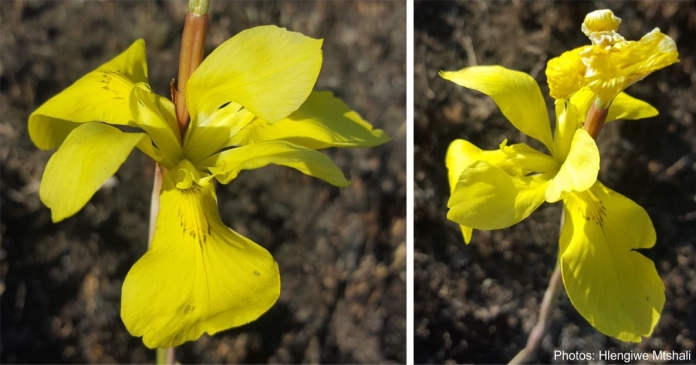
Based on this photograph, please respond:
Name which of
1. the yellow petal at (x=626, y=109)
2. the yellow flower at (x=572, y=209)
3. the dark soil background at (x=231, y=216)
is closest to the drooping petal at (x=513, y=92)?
the yellow flower at (x=572, y=209)

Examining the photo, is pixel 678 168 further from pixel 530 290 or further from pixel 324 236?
pixel 324 236

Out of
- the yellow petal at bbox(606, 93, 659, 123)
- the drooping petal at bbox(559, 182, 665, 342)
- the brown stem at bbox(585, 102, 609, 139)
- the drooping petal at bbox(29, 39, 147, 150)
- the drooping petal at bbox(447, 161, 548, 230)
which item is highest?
the drooping petal at bbox(29, 39, 147, 150)

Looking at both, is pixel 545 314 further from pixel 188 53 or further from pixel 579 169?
pixel 188 53

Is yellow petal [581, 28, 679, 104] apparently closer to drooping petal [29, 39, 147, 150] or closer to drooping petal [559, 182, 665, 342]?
drooping petal [559, 182, 665, 342]

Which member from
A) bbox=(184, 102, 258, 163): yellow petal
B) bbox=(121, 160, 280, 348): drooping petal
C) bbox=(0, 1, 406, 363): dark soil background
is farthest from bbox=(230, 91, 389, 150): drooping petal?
bbox=(0, 1, 406, 363): dark soil background

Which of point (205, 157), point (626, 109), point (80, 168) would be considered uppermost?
point (80, 168)

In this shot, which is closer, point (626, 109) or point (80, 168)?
point (80, 168)

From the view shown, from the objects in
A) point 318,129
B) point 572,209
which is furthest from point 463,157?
point 318,129
